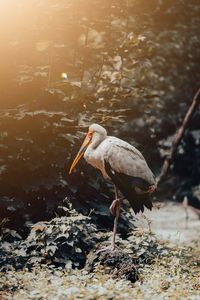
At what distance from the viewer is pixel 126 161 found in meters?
8.75

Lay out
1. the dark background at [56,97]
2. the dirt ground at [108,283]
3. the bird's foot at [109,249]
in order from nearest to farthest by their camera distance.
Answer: the dirt ground at [108,283] < the bird's foot at [109,249] < the dark background at [56,97]

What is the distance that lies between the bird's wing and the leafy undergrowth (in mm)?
1123

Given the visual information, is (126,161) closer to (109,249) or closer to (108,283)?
(109,249)

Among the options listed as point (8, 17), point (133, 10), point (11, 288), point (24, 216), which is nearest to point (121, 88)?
point (133, 10)

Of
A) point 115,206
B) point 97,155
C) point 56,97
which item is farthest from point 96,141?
point 56,97

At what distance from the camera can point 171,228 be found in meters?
16.4

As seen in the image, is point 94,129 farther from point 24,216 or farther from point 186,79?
point 186,79

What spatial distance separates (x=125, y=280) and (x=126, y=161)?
1805 mm

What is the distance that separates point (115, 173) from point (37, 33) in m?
3.47

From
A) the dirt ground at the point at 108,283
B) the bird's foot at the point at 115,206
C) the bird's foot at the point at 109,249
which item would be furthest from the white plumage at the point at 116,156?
the dirt ground at the point at 108,283

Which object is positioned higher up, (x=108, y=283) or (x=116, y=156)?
(x=116, y=156)

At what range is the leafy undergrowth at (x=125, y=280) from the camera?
7035mm

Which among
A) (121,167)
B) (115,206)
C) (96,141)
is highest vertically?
(96,141)

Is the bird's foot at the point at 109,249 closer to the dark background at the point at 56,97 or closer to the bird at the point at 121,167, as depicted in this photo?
the bird at the point at 121,167
